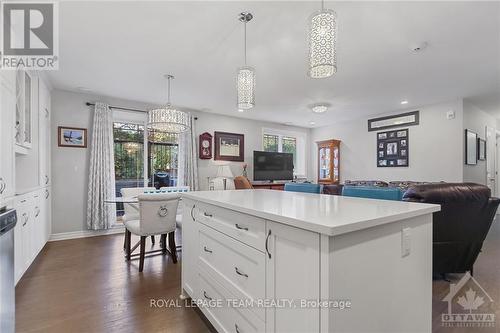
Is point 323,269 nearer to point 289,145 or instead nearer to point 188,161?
point 188,161

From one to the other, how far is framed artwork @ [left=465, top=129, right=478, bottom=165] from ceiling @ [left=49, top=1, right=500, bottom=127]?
0.85m

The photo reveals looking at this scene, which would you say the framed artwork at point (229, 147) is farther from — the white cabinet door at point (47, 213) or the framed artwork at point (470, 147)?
the framed artwork at point (470, 147)

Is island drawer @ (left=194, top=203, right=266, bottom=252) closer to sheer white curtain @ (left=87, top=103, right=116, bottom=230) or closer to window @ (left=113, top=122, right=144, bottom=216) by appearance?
sheer white curtain @ (left=87, top=103, right=116, bottom=230)

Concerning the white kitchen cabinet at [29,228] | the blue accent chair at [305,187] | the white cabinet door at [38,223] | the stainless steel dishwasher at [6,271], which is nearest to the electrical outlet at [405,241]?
the blue accent chair at [305,187]

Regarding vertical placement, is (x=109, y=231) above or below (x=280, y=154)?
below

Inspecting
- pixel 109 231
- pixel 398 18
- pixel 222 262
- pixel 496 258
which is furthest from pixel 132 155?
pixel 496 258

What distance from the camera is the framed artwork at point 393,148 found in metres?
5.36

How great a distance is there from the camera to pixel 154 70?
333 centimetres

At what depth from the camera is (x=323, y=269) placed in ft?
2.92

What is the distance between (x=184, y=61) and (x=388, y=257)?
2985 mm

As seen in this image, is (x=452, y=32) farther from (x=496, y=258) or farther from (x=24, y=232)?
(x=24, y=232)

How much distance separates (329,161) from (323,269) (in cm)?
638

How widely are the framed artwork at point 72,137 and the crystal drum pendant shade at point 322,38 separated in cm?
429

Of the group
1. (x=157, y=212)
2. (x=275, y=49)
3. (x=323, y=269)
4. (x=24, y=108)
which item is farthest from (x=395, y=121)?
(x=24, y=108)
